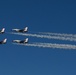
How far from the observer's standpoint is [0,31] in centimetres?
13238

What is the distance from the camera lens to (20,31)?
129375 millimetres

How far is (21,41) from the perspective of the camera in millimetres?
128875

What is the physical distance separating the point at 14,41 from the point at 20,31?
179 inches

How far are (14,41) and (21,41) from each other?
3.26 metres

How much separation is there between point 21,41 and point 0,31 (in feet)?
31.1

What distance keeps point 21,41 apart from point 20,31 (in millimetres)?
3702

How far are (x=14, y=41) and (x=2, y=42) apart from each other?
17.7ft

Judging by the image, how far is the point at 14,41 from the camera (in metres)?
131

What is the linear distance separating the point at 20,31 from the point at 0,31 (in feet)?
26.9

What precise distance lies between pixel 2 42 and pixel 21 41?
864 centimetres
